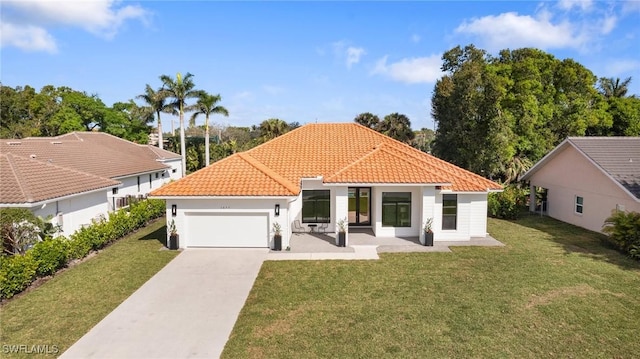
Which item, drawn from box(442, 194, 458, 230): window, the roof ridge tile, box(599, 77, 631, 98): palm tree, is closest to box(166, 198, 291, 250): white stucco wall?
the roof ridge tile

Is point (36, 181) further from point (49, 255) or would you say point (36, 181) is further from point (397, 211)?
point (397, 211)

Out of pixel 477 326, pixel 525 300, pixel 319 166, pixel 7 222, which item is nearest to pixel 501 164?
pixel 319 166

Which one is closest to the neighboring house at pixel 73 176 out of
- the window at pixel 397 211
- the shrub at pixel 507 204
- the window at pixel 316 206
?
the window at pixel 316 206

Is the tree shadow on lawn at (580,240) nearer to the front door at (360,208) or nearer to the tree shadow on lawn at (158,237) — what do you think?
the front door at (360,208)

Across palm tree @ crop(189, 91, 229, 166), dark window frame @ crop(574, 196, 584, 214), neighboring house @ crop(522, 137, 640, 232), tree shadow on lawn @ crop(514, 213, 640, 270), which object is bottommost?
tree shadow on lawn @ crop(514, 213, 640, 270)

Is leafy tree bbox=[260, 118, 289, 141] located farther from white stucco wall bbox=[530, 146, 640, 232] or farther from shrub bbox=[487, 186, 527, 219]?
white stucco wall bbox=[530, 146, 640, 232]

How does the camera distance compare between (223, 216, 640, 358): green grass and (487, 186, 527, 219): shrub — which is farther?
(487, 186, 527, 219): shrub
